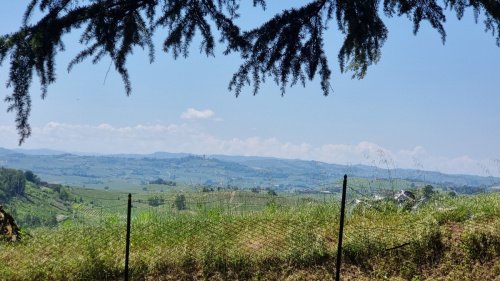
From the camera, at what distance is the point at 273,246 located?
22.3ft

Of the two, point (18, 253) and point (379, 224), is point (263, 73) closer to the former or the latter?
point (379, 224)

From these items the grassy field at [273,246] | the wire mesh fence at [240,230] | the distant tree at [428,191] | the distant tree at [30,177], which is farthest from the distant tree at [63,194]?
the grassy field at [273,246]

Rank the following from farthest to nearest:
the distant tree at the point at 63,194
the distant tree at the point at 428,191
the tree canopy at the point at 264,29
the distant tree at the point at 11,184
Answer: the distant tree at the point at 63,194
the distant tree at the point at 11,184
the distant tree at the point at 428,191
the tree canopy at the point at 264,29

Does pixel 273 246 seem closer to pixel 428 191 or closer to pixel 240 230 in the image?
pixel 240 230

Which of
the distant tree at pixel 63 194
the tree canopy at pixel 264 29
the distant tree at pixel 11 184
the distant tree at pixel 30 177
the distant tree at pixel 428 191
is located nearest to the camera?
the tree canopy at pixel 264 29

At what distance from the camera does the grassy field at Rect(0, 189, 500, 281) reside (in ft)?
20.5

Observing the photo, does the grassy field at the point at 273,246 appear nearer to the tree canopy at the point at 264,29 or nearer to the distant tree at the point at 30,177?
the tree canopy at the point at 264,29

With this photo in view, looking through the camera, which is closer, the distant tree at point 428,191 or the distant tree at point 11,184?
the distant tree at point 428,191

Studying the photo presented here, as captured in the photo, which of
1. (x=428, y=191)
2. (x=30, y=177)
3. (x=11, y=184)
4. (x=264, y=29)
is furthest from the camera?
(x=30, y=177)

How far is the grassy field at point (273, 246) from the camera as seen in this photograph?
625 cm

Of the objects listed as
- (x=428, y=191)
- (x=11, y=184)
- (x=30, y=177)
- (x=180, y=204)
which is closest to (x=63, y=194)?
(x=30, y=177)

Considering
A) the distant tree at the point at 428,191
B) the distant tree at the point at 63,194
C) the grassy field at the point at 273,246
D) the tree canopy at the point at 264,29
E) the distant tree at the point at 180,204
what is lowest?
the distant tree at the point at 63,194

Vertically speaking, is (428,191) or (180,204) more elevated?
(428,191)

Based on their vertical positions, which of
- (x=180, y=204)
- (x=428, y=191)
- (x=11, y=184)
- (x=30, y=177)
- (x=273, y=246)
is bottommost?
(x=11, y=184)
